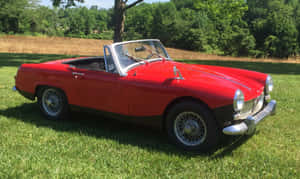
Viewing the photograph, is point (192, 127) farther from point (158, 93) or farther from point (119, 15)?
point (119, 15)

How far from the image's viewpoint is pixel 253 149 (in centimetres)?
392

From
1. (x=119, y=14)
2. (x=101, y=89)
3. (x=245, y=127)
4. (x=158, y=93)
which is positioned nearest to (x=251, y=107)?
(x=245, y=127)

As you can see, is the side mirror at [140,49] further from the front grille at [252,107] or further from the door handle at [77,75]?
the front grille at [252,107]

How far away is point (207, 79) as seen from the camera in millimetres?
3900

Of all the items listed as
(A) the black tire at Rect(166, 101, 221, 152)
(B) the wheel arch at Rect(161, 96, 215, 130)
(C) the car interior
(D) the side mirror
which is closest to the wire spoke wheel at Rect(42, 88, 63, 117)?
(C) the car interior

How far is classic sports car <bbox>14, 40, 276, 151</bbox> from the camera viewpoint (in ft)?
11.8

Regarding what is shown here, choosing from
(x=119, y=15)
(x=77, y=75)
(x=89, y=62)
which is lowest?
(x=77, y=75)

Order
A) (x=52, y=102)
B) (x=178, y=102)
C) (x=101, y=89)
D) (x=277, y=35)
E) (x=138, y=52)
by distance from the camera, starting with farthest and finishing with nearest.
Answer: (x=277, y=35)
(x=52, y=102)
(x=138, y=52)
(x=101, y=89)
(x=178, y=102)

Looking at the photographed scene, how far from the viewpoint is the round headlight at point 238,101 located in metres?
3.46

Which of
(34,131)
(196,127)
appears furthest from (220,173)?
(34,131)

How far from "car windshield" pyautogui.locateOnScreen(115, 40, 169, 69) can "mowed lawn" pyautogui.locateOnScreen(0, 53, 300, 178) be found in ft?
3.66

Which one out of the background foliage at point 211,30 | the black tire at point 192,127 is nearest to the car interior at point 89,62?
the black tire at point 192,127

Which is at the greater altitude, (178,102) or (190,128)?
(178,102)

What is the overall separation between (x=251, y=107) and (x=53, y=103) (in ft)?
10.8
